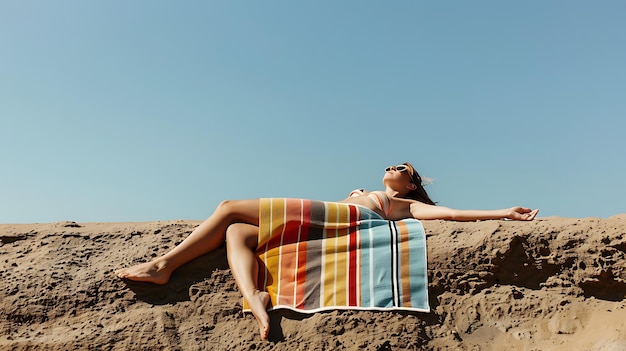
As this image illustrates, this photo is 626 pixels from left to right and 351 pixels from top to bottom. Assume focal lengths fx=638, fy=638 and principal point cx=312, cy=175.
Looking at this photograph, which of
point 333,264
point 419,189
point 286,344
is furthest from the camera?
point 419,189

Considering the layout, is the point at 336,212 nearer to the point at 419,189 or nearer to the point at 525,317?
the point at 419,189

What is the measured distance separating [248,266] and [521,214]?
1.74m

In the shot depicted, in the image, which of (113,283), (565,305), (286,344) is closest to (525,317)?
(565,305)

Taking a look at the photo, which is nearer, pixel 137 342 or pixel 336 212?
pixel 137 342

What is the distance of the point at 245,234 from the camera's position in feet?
12.5

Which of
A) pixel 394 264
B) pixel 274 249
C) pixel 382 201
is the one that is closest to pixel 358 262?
pixel 394 264

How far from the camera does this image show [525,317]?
3588 mm

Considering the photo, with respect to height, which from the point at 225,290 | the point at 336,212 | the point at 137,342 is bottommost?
the point at 137,342

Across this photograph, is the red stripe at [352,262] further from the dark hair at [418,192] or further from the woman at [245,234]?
the dark hair at [418,192]

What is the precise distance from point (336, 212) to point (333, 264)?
1.09ft

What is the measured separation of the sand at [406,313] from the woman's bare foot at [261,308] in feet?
0.25

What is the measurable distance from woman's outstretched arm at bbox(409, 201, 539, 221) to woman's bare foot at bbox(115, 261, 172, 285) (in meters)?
1.65

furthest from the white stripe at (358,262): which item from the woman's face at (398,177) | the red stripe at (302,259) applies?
the woman's face at (398,177)

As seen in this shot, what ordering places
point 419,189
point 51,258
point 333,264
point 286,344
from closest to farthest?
1. point 286,344
2. point 333,264
3. point 51,258
4. point 419,189
